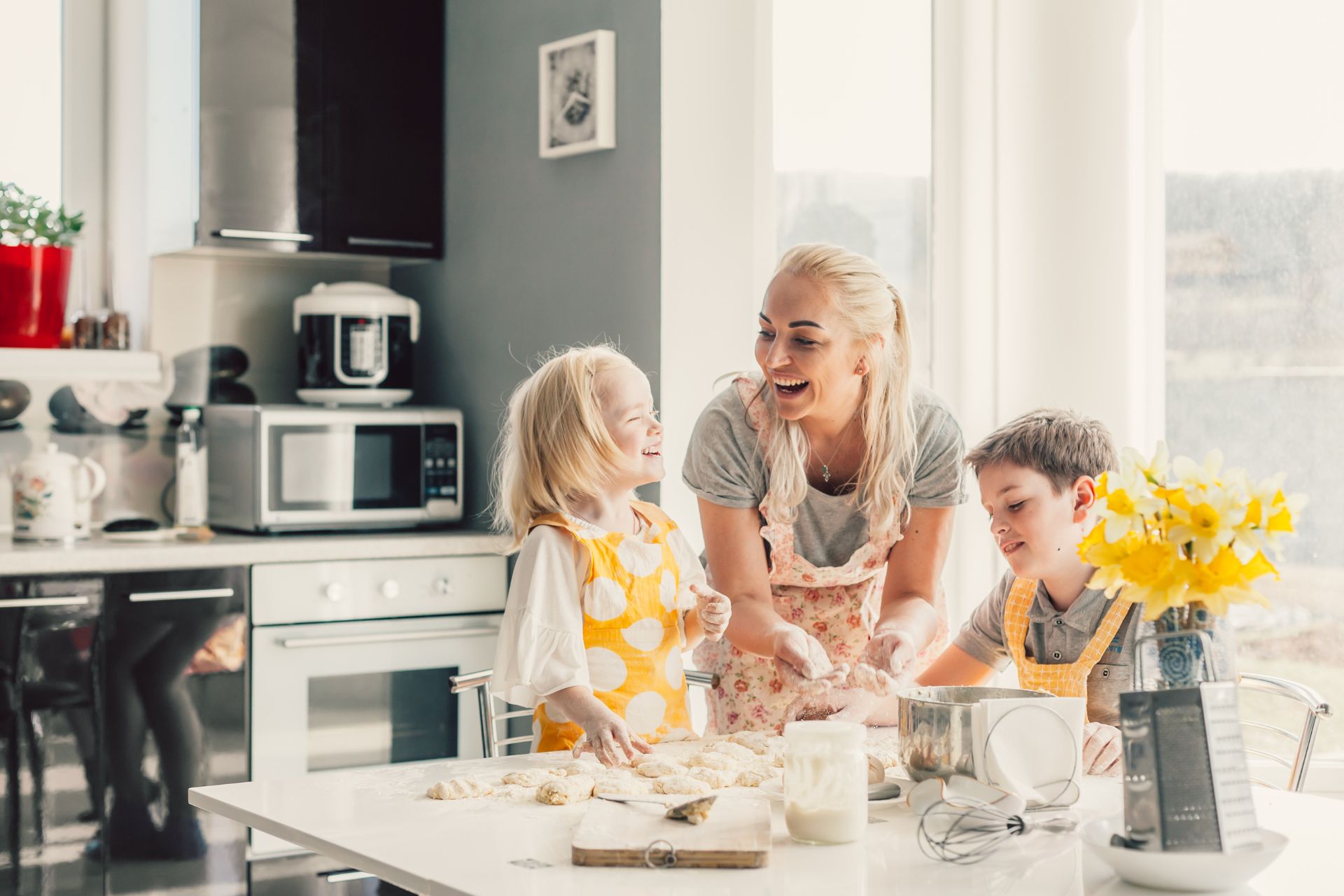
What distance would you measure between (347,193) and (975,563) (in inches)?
68.0

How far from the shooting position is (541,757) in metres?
1.65

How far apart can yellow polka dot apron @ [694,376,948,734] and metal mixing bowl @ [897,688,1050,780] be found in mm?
687

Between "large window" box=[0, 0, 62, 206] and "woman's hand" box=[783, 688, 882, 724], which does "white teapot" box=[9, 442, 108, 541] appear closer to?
"large window" box=[0, 0, 62, 206]

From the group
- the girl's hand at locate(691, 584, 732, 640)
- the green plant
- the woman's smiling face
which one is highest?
the green plant

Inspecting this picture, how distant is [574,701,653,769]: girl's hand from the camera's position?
1.56 m

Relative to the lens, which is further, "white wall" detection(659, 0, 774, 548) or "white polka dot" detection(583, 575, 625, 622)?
"white wall" detection(659, 0, 774, 548)

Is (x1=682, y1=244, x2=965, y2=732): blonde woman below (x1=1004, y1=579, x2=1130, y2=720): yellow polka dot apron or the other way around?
the other way around

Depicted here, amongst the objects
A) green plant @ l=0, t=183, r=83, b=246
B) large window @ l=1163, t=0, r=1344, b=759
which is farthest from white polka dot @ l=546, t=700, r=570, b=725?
green plant @ l=0, t=183, r=83, b=246

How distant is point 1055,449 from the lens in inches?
70.2

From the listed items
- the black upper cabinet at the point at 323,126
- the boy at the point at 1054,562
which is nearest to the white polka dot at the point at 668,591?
the boy at the point at 1054,562

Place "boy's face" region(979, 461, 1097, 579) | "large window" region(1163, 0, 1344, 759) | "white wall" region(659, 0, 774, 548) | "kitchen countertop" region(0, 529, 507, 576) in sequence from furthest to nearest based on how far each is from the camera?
1. "white wall" region(659, 0, 774, 548)
2. "kitchen countertop" region(0, 529, 507, 576)
3. "large window" region(1163, 0, 1344, 759)
4. "boy's face" region(979, 461, 1097, 579)

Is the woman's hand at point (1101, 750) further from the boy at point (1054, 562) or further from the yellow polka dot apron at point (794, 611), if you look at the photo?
the yellow polka dot apron at point (794, 611)

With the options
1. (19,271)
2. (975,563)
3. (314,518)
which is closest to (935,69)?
(975,563)

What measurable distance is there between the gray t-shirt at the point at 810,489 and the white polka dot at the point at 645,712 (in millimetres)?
312
